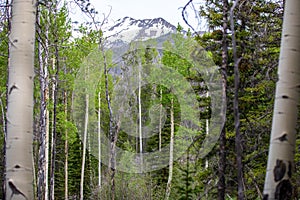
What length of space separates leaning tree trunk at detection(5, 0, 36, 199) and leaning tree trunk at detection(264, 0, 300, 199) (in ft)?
4.33

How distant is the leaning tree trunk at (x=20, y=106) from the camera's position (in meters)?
2.27

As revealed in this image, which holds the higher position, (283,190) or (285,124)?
(285,124)

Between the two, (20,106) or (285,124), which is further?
(20,106)

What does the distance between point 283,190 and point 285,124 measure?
342 mm

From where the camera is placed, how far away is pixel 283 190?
6.93 ft

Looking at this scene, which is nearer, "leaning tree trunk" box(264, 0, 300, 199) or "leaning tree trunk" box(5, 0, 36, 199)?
"leaning tree trunk" box(264, 0, 300, 199)

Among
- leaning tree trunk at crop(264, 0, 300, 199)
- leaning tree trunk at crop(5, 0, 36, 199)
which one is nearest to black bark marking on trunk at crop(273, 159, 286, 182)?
leaning tree trunk at crop(264, 0, 300, 199)

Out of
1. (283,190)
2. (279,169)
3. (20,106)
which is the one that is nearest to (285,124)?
(279,169)

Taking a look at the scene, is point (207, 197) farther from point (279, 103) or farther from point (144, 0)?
point (144, 0)

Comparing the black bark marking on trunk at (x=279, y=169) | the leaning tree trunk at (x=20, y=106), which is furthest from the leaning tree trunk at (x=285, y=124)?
the leaning tree trunk at (x=20, y=106)

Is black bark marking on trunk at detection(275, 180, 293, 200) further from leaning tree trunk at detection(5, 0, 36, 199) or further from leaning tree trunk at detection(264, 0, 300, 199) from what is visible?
leaning tree trunk at detection(5, 0, 36, 199)

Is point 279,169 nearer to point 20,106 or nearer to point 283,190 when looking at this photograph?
point 283,190

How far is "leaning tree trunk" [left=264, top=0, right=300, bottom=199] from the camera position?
2.10 meters

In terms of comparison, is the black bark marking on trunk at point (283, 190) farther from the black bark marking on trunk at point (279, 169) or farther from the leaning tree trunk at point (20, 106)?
the leaning tree trunk at point (20, 106)
